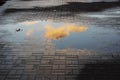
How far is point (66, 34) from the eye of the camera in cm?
852

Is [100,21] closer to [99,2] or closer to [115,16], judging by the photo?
[115,16]

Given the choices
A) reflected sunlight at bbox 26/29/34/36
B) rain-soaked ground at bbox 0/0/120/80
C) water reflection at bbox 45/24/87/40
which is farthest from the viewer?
reflected sunlight at bbox 26/29/34/36

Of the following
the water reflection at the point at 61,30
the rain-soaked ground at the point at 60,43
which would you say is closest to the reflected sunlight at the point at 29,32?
the rain-soaked ground at the point at 60,43

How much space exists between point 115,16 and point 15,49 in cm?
516

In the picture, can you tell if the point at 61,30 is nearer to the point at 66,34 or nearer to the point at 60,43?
the point at 66,34

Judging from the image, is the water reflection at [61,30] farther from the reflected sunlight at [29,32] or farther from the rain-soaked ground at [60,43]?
the reflected sunlight at [29,32]

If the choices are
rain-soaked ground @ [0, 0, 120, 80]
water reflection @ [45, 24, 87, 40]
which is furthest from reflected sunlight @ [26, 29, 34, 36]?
water reflection @ [45, 24, 87, 40]

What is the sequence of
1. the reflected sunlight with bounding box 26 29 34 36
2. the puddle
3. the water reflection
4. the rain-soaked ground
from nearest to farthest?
the rain-soaked ground, the puddle, the water reflection, the reflected sunlight with bounding box 26 29 34 36

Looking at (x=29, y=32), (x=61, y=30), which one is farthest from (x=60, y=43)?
(x=29, y=32)

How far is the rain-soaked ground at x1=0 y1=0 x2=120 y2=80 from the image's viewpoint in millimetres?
5816

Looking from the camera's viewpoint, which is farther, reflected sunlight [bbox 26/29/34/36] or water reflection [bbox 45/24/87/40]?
reflected sunlight [bbox 26/29/34/36]

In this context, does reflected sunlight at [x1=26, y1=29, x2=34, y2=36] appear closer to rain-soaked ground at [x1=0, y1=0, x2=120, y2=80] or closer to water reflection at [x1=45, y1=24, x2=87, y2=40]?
rain-soaked ground at [x1=0, y1=0, x2=120, y2=80]

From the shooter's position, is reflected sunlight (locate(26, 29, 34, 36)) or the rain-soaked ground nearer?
the rain-soaked ground

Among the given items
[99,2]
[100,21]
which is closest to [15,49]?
[100,21]
